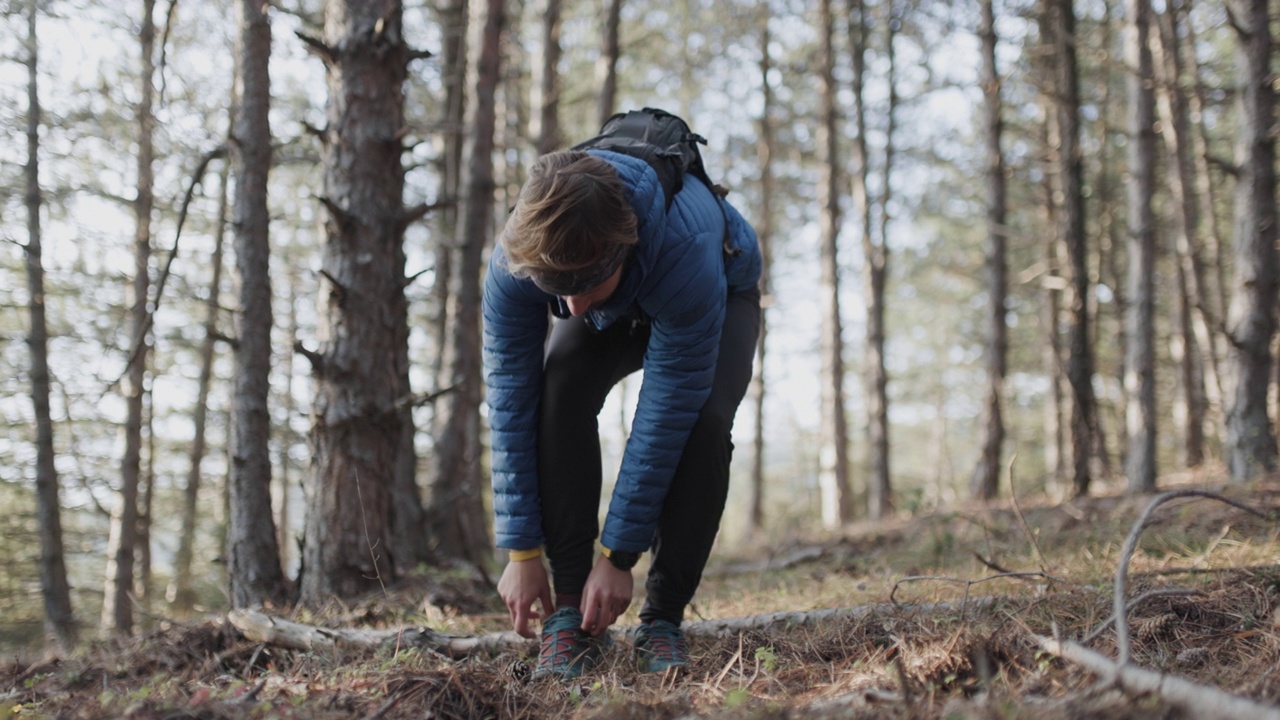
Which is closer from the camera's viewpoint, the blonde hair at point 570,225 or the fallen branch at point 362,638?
the blonde hair at point 570,225

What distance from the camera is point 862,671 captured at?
212cm

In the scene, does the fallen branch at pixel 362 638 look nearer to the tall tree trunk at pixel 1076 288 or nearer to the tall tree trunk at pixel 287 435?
the tall tree trunk at pixel 1076 288

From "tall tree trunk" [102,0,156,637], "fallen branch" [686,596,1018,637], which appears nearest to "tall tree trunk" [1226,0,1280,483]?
"fallen branch" [686,596,1018,637]

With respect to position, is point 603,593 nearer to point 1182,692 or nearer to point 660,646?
point 660,646

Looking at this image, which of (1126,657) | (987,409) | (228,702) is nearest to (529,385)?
(228,702)

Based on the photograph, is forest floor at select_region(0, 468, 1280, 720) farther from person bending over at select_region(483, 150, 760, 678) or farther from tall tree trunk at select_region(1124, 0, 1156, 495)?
tall tree trunk at select_region(1124, 0, 1156, 495)

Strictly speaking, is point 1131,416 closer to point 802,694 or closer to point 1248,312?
point 1248,312

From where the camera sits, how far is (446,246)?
8.20 m

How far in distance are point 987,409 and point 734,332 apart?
26.9ft

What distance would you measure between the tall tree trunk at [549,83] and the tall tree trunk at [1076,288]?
489 centimetres

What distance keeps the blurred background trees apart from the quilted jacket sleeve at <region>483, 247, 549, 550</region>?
88cm

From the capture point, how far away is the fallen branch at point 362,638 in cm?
269

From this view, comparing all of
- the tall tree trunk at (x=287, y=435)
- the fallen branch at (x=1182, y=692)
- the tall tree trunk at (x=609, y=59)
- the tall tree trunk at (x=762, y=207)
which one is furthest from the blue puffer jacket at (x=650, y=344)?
the tall tree trunk at (x=762, y=207)

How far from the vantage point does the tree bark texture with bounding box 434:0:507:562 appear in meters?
6.88
